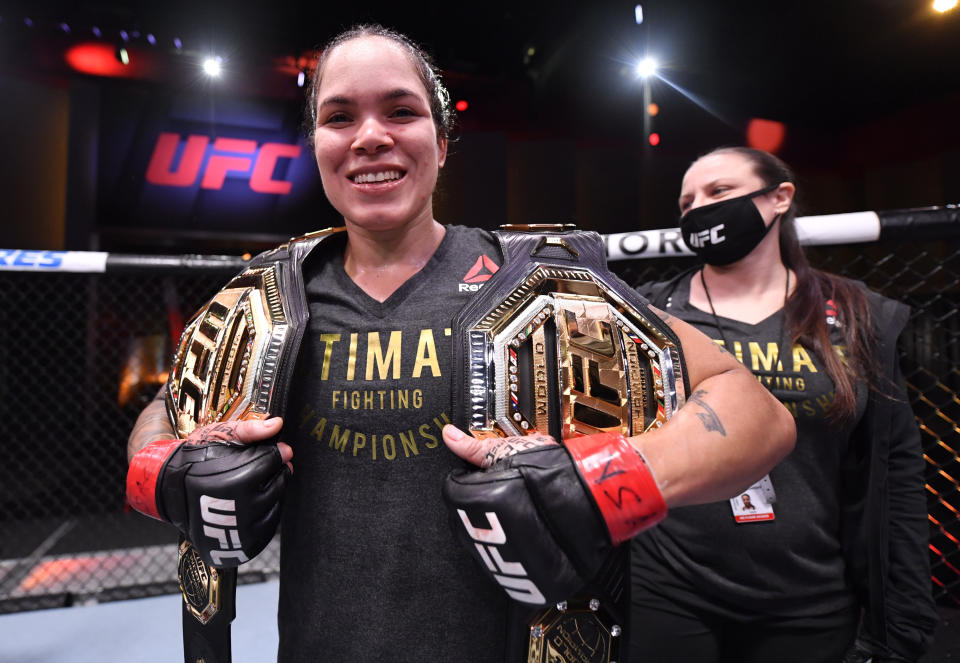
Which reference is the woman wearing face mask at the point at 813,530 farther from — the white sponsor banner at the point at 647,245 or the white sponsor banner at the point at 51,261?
the white sponsor banner at the point at 51,261

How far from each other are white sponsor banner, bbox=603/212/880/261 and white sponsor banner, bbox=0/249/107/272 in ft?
6.22

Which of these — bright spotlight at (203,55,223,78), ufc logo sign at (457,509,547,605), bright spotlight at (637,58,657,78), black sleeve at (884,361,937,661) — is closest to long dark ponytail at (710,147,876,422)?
black sleeve at (884,361,937,661)

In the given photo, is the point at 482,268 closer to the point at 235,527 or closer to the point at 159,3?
the point at 235,527

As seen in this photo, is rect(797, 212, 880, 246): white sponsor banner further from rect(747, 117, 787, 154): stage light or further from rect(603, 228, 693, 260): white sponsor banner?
rect(747, 117, 787, 154): stage light

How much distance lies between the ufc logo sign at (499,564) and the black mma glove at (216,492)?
0.31 meters

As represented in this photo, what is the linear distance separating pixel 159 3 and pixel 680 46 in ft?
13.7

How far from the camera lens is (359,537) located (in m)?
0.83

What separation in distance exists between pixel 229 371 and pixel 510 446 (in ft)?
1.70

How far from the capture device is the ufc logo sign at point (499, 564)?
61 cm

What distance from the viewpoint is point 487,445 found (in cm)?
69

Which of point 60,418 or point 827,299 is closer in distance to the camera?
point 827,299

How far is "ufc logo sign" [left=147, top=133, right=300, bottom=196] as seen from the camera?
395cm

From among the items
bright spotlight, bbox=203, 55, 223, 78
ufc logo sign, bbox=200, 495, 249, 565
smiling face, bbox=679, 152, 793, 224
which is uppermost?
bright spotlight, bbox=203, 55, 223, 78

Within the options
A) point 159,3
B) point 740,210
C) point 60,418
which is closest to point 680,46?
point 740,210
